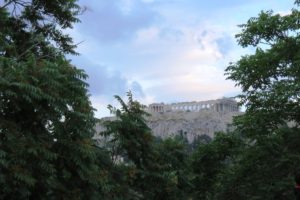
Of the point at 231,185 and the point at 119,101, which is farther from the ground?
the point at 119,101

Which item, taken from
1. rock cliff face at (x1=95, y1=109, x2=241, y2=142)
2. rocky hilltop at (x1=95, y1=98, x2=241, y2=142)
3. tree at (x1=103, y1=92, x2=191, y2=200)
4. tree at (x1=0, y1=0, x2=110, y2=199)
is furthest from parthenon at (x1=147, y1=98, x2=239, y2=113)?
tree at (x1=0, y1=0, x2=110, y2=199)

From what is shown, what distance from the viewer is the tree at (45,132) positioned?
1016 cm

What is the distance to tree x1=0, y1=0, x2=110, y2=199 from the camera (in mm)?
10156

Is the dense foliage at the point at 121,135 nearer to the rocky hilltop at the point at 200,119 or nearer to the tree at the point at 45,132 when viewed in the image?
the tree at the point at 45,132

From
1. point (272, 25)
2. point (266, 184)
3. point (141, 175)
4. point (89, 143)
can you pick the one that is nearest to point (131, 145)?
point (141, 175)

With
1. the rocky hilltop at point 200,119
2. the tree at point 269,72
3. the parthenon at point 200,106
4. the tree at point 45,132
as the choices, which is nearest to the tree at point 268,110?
the tree at point 269,72

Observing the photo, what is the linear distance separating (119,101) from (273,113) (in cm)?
769

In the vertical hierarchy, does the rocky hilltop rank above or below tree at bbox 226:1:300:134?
above

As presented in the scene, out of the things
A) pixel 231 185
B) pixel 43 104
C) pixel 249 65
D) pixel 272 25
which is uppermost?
pixel 272 25

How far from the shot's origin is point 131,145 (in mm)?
16609

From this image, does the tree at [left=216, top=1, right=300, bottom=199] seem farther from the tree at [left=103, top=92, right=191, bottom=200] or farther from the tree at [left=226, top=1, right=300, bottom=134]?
the tree at [left=103, top=92, right=191, bottom=200]

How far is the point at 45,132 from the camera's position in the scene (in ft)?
37.1

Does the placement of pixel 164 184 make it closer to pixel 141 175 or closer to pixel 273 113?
pixel 141 175

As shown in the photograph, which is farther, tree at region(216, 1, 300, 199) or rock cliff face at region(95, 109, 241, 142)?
rock cliff face at region(95, 109, 241, 142)
